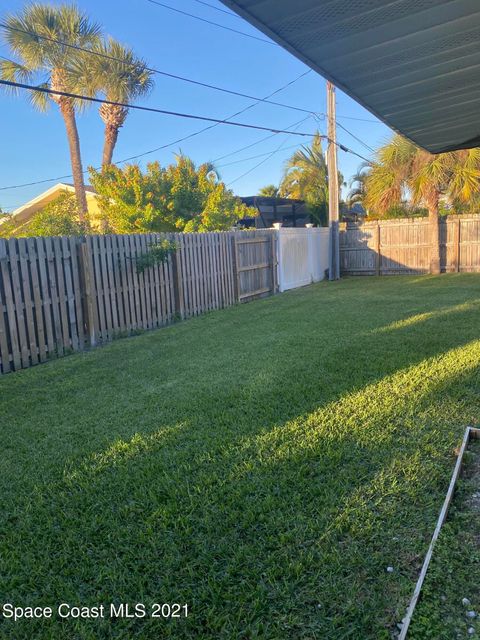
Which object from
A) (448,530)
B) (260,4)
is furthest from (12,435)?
(260,4)

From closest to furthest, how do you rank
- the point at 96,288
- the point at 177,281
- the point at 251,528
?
the point at 251,528 < the point at 96,288 < the point at 177,281

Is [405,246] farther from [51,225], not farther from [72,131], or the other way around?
[72,131]

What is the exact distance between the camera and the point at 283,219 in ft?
76.3

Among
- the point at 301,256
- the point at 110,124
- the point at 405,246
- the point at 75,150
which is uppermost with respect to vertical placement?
the point at 110,124

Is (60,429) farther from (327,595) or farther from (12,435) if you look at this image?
(327,595)

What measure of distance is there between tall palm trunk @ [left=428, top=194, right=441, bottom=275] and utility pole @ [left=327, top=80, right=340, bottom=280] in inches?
119

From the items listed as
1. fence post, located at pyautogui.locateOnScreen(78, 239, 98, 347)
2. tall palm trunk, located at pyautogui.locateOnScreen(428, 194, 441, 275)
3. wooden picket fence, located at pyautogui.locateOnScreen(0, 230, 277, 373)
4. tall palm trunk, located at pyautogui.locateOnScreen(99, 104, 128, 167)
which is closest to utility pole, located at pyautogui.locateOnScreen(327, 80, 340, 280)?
tall palm trunk, located at pyautogui.locateOnScreen(428, 194, 441, 275)

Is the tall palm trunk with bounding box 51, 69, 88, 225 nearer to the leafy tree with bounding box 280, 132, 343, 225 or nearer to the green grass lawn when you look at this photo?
the leafy tree with bounding box 280, 132, 343, 225

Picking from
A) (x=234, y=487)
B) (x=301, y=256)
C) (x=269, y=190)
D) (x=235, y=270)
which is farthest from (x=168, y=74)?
(x=269, y=190)

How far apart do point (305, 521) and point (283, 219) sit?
2190 cm

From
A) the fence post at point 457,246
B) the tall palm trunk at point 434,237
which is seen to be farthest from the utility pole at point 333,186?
the fence post at point 457,246

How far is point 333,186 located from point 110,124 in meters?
9.94

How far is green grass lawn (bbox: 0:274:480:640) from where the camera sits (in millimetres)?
1841

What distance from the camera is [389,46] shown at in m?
2.74
